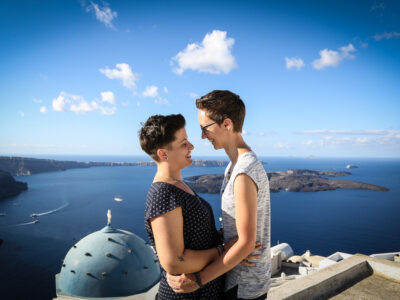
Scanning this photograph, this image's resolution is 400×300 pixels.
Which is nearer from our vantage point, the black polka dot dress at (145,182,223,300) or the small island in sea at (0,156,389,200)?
the black polka dot dress at (145,182,223,300)

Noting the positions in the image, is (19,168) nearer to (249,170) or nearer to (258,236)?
(258,236)

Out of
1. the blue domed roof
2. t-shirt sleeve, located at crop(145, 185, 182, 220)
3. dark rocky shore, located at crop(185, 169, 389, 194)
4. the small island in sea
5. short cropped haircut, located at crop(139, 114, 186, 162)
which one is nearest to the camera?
t-shirt sleeve, located at crop(145, 185, 182, 220)

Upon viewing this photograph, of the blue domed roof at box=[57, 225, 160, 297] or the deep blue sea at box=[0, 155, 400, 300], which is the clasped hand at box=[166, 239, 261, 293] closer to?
the blue domed roof at box=[57, 225, 160, 297]

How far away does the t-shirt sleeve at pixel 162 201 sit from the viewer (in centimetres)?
147

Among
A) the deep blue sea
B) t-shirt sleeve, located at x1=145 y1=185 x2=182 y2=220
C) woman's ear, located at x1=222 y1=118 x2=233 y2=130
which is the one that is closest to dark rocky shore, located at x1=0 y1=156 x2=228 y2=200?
the deep blue sea

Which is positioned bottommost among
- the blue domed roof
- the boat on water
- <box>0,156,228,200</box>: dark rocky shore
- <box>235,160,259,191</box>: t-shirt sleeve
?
the boat on water

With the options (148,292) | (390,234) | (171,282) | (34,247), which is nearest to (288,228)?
(390,234)

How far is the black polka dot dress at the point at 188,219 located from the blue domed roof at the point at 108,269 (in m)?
5.56

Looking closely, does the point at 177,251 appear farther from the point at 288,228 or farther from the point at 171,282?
the point at 288,228

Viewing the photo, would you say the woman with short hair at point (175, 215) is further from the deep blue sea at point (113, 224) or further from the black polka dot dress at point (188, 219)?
the deep blue sea at point (113, 224)

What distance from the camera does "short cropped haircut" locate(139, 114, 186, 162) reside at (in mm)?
1612

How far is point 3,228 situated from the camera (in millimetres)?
48188

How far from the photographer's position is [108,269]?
6629 millimetres

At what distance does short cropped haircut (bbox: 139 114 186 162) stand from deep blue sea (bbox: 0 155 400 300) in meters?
34.2
